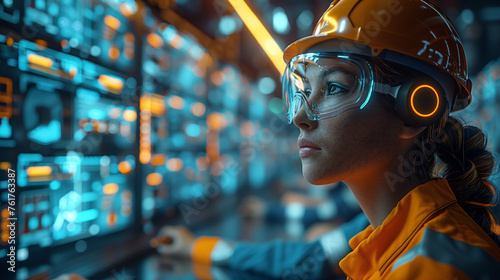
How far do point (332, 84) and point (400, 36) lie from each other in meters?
0.15

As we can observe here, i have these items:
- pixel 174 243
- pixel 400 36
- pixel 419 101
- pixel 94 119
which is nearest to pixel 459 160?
pixel 419 101

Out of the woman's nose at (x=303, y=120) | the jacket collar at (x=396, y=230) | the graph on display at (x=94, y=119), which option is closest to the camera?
the jacket collar at (x=396, y=230)

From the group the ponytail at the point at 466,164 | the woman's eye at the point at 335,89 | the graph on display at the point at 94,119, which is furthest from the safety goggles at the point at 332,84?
the graph on display at the point at 94,119

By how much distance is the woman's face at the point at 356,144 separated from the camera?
0.65 meters

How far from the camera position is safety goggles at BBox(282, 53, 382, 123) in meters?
0.66

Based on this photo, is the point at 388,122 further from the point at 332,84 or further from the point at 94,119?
the point at 94,119

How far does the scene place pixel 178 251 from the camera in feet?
4.77

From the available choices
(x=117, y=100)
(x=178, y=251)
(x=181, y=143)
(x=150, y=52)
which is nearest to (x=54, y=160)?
(x=117, y=100)

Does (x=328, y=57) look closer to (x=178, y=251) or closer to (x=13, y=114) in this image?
(x=13, y=114)

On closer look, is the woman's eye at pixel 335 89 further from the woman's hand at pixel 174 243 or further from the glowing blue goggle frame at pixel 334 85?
the woman's hand at pixel 174 243

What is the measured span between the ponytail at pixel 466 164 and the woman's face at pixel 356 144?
3.9 inches

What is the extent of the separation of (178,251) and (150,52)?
1.04 metres

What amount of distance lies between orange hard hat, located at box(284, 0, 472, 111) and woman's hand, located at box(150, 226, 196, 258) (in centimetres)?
106

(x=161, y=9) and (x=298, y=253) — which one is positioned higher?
(x=161, y=9)
